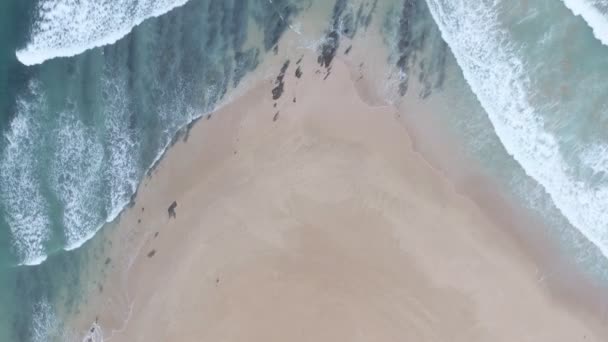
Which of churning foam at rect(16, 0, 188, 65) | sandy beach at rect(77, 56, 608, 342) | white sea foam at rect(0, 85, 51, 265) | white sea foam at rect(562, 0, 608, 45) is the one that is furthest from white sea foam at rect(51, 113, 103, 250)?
white sea foam at rect(562, 0, 608, 45)

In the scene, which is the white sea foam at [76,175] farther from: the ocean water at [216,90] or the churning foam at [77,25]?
the churning foam at [77,25]

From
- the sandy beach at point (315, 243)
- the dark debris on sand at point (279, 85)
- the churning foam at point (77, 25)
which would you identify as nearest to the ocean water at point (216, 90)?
the churning foam at point (77, 25)

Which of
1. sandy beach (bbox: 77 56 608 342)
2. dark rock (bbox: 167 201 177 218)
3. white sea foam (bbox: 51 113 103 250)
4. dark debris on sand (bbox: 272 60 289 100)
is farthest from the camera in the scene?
white sea foam (bbox: 51 113 103 250)

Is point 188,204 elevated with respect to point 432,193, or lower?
lower

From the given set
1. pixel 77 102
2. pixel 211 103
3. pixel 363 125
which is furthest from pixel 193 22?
pixel 363 125

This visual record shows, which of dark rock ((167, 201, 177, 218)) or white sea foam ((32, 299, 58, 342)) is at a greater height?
dark rock ((167, 201, 177, 218))

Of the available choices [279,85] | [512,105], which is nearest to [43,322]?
[279,85]

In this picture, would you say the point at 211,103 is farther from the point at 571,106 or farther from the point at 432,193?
the point at 571,106

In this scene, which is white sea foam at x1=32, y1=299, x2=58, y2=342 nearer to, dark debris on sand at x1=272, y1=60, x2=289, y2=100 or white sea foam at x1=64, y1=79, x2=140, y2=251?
white sea foam at x1=64, y1=79, x2=140, y2=251
